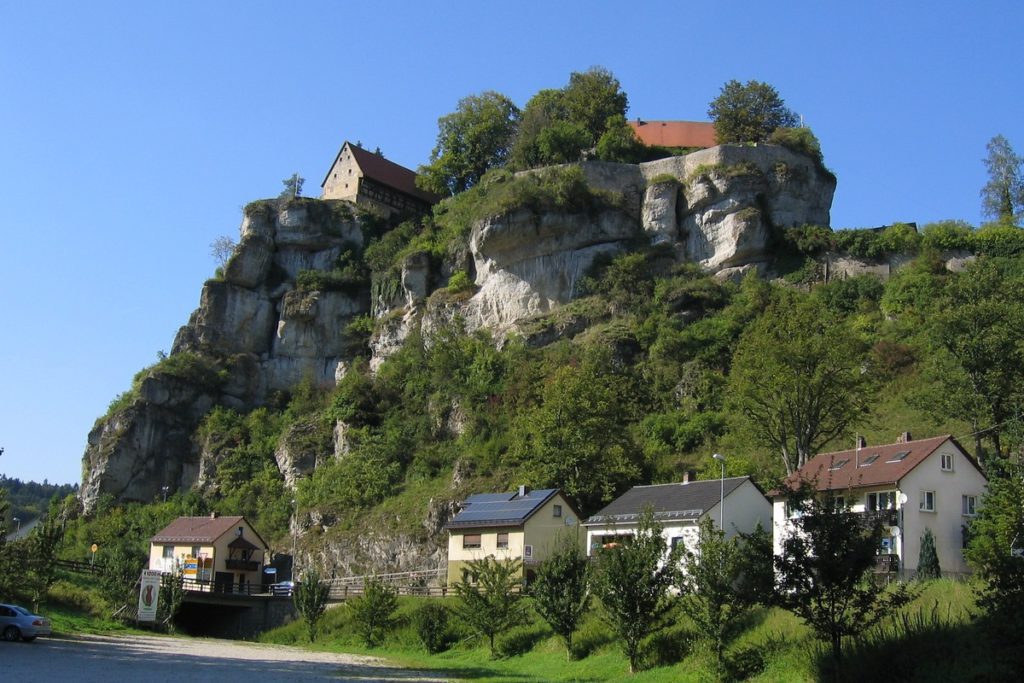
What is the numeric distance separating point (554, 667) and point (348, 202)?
60.4 metres

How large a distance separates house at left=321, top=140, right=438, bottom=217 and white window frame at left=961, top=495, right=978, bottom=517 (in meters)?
60.5

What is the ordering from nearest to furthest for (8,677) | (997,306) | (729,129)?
1. (8,677)
2. (997,306)
3. (729,129)

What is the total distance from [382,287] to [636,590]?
5106cm

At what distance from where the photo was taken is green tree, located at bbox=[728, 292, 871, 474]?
45.3m

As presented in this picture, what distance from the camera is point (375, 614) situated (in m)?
45.7

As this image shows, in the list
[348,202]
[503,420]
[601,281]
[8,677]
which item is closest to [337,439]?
[503,420]

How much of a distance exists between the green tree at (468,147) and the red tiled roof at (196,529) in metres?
33.9

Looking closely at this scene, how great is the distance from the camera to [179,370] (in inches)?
3108

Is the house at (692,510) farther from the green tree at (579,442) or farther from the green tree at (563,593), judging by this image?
the green tree at (579,442)

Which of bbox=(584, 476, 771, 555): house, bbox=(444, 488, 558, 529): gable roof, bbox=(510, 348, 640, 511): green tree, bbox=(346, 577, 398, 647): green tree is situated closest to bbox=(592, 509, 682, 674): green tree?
bbox=(584, 476, 771, 555): house

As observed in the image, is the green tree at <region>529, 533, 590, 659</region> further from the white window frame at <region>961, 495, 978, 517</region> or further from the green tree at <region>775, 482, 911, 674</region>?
the white window frame at <region>961, 495, 978, 517</region>

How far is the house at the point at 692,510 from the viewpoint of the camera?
135ft

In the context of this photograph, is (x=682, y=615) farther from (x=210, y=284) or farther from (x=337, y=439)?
(x=210, y=284)

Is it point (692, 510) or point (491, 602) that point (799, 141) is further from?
point (491, 602)
